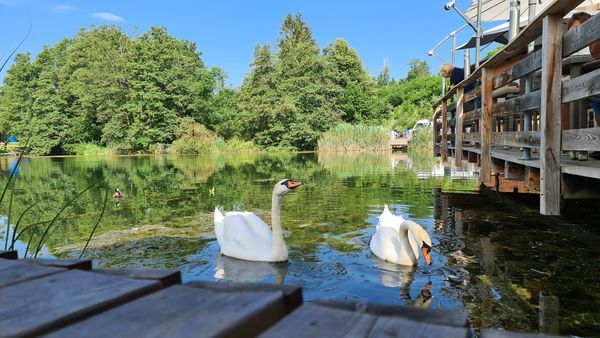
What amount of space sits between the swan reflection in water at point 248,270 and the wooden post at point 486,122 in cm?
376

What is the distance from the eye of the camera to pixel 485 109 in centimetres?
729

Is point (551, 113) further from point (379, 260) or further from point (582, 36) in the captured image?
point (379, 260)

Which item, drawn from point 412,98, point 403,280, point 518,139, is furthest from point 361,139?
point 403,280

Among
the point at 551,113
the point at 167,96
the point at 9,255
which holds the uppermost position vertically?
the point at 167,96

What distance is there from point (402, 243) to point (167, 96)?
4685 centimetres

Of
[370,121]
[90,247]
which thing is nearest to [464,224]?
[90,247]

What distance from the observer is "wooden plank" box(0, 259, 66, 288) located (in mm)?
1572

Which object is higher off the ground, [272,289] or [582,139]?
[582,139]

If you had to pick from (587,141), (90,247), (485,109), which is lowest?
(90,247)

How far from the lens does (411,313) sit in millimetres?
1178

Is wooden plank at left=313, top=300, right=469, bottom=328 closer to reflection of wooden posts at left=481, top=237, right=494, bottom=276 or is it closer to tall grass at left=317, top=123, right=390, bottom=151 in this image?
reflection of wooden posts at left=481, top=237, right=494, bottom=276

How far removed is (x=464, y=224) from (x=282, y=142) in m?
40.2

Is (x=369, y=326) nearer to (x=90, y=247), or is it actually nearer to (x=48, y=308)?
(x=48, y=308)

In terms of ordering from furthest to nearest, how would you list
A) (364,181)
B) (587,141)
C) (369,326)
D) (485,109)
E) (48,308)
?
(364,181)
(485,109)
(587,141)
(48,308)
(369,326)
